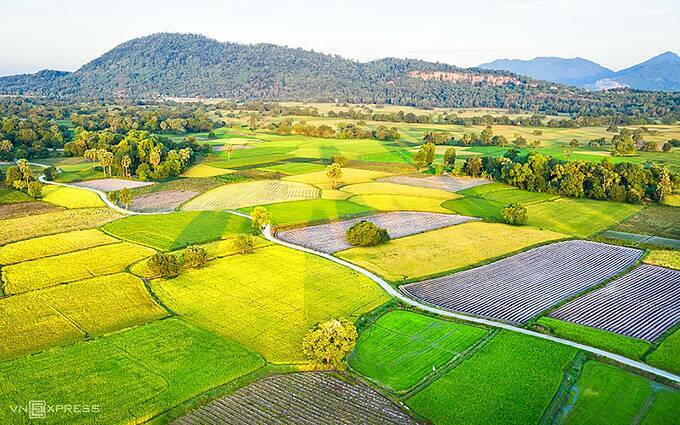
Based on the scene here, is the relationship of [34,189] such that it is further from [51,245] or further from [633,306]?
[633,306]

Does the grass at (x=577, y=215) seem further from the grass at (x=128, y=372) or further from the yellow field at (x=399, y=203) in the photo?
the grass at (x=128, y=372)

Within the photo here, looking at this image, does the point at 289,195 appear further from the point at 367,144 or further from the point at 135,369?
the point at 367,144

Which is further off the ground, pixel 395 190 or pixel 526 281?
pixel 395 190

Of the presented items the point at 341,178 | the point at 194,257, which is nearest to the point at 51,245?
the point at 194,257

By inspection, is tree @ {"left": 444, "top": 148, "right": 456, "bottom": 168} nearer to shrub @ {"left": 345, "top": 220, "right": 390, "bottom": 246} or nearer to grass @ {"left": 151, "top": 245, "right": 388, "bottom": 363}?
shrub @ {"left": 345, "top": 220, "right": 390, "bottom": 246}

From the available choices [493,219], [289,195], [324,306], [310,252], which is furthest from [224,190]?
[324,306]

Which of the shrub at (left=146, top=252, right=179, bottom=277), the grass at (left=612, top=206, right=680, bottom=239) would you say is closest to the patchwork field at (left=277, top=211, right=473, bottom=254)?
the shrub at (left=146, top=252, right=179, bottom=277)

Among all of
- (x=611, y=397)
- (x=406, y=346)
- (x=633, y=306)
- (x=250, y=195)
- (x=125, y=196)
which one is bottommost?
(x=611, y=397)

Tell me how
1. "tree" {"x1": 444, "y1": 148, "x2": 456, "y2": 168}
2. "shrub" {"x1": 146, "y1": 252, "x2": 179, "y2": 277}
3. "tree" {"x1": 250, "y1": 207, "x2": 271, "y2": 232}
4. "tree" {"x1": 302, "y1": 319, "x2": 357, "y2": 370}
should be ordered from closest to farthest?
1. "tree" {"x1": 302, "y1": 319, "x2": 357, "y2": 370}
2. "shrub" {"x1": 146, "y1": 252, "x2": 179, "y2": 277}
3. "tree" {"x1": 250, "y1": 207, "x2": 271, "y2": 232}
4. "tree" {"x1": 444, "y1": 148, "x2": 456, "y2": 168}
